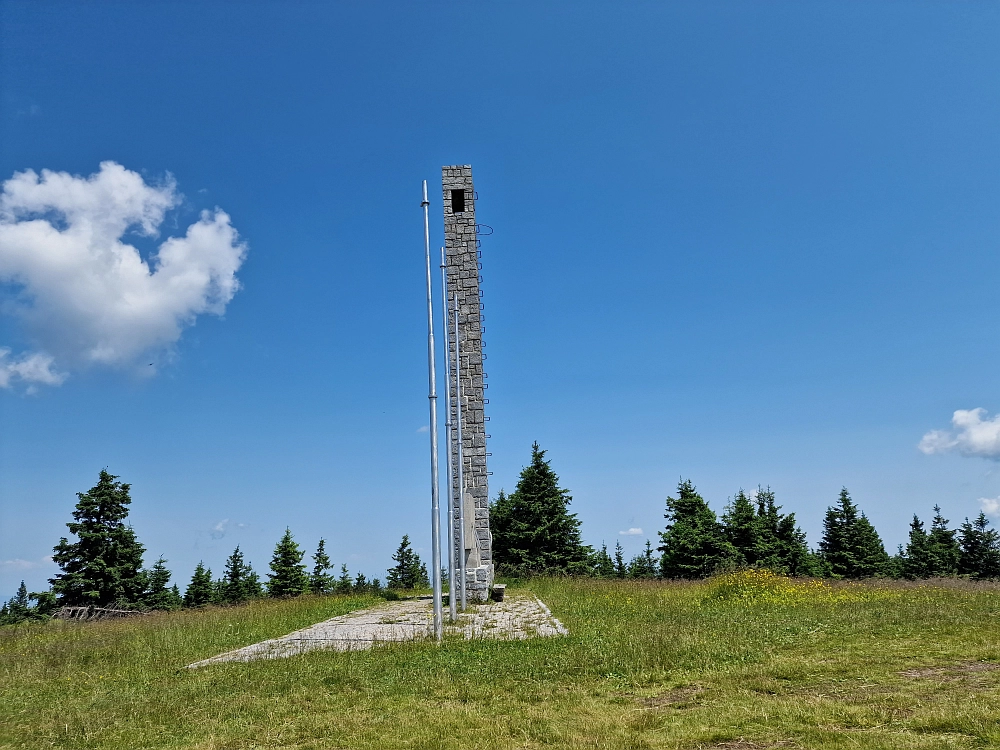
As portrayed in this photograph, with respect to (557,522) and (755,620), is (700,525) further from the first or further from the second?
(755,620)

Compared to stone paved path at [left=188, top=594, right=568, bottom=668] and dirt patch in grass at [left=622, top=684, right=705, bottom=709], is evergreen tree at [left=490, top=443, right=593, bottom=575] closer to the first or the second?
stone paved path at [left=188, top=594, right=568, bottom=668]

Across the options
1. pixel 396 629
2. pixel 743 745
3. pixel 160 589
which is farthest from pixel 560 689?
pixel 160 589

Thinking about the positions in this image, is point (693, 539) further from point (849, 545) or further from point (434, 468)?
point (434, 468)

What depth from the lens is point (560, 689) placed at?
23.7ft

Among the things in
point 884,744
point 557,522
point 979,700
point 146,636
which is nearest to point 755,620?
point 979,700

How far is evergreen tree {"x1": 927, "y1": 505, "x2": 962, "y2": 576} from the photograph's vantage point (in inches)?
1574

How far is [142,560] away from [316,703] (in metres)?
25.4

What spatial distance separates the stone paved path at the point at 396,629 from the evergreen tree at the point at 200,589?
27266 mm

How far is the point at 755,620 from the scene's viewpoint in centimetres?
1280

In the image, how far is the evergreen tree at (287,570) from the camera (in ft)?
116

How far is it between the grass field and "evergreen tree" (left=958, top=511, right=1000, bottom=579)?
104 ft

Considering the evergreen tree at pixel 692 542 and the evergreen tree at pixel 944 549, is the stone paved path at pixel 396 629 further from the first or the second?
the evergreen tree at pixel 944 549

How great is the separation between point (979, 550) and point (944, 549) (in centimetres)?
169

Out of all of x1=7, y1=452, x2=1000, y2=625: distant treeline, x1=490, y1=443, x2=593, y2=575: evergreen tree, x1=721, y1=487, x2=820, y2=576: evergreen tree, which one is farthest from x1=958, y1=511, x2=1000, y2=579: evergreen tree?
x1=490, y1=443, x2=593, y2=575: evergreen tree
